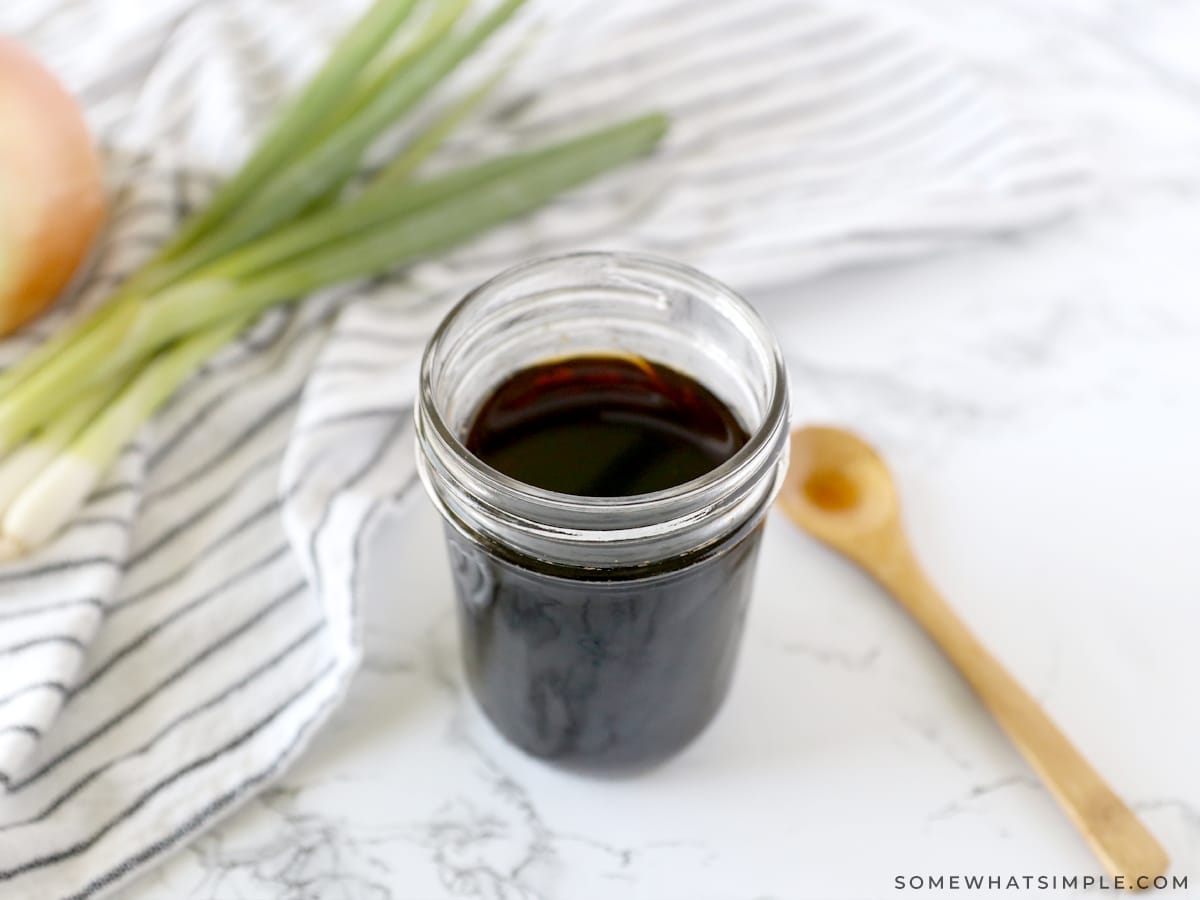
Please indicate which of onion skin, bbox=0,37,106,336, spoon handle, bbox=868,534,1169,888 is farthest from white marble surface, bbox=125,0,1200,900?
onion skin, bbox=0,37,106,336

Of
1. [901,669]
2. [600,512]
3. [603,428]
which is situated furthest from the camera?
[901,669]

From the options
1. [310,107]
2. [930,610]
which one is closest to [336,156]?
[310,107]

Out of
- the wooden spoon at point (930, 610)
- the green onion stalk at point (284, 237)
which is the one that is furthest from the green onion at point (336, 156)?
the wooden spoon at point (930, 610)

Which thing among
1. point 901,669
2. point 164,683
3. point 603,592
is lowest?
point 901,669

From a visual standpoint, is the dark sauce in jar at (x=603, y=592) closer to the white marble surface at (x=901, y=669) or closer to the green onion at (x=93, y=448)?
the white marble surface at (x=901, y=669)

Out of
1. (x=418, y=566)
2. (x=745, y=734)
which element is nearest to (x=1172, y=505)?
(x=745, y=734)

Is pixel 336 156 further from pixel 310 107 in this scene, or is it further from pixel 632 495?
pixel 632 495

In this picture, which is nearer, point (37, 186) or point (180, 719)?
point (180, 719)
